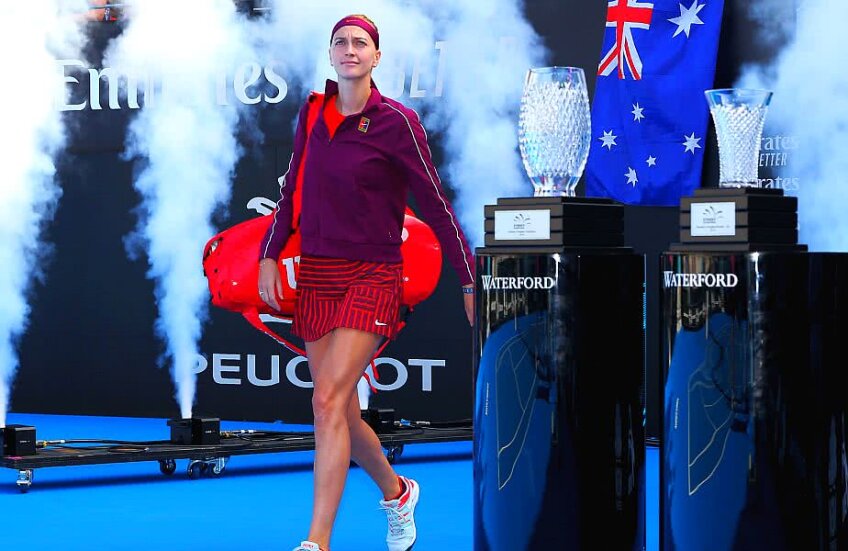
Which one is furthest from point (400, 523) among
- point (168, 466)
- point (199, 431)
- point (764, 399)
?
point (168, 466)

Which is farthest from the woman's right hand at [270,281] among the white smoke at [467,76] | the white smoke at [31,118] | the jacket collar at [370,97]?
the white smoke at [31,118]

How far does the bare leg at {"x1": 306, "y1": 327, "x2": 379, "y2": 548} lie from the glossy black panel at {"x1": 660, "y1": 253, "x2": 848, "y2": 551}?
1075 mm

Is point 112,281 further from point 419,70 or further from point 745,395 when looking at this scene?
point 745,395

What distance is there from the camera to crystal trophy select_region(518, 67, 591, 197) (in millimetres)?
3467

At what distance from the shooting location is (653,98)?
21.8ft

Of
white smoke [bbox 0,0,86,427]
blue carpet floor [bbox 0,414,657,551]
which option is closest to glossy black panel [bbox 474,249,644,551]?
blue carpet floor [bbox 0,414,657,551]

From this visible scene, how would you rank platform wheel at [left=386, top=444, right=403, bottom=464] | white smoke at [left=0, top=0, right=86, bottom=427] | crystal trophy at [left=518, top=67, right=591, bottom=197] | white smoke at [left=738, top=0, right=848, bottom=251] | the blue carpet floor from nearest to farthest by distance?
crystal trophy at [left=518, top=67, right=591, bottom=197]
the blue carpet floor
white smoke at [left=738, top=0, right=848, bottom=251]
platform wheel at [left=386, top=444, right=403, bottom=464]
white smoke at [left=0, top=0, right=86, bottom=427]

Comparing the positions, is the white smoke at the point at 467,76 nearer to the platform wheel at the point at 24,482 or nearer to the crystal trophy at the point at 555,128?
the platform wheel at the point at 24,482

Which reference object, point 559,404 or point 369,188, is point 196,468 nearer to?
point 369,188

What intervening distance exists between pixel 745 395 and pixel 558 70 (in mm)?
915

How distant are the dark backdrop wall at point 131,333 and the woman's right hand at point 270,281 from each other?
327 cm

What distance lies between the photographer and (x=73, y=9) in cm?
843

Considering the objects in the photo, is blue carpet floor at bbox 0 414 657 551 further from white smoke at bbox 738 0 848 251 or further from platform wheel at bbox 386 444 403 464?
white smoke at bbox 738 0 848 251

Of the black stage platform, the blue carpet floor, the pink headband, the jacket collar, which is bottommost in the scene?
the blue carpet floor
